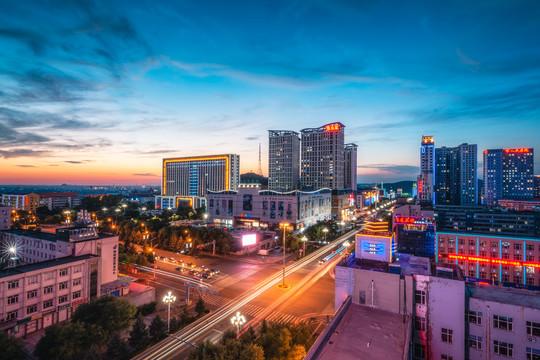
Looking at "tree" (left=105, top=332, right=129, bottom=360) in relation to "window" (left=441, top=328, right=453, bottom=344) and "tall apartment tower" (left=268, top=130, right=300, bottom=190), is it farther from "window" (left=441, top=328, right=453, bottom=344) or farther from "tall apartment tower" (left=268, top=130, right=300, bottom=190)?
Answer: "tall apartment tower" (left=268, top=130, right=300, bottom=190)

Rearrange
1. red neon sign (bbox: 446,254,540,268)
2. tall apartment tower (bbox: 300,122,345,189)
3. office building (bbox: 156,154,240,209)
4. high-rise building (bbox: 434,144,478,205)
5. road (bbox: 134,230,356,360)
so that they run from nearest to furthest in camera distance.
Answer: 1. road (bbox: 134,230,356,360)
2. red neon sign (bbox: 446,254,540,268)
3. tall apartment tower (bbox: 300,122,345,189)
4. high-rise building (bbox: 434,144,478,205)
5. office building (bbox: 156,154,240,209)

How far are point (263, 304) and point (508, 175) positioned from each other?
8143 inches

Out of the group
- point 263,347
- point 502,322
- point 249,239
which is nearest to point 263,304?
point 263,347

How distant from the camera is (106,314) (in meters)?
29.3

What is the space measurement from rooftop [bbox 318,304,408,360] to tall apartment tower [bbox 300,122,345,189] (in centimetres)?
12807

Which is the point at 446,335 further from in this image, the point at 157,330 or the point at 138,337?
the point at 138,337

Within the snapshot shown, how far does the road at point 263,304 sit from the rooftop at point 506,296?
17.9m

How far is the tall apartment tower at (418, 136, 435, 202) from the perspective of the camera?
580 ft

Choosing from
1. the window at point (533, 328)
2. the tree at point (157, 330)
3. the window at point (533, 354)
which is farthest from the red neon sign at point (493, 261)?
the tree at point (157, 330)

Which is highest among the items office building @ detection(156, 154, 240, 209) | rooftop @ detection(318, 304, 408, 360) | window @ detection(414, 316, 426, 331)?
office building @ detection(156, 154, 240, 209)

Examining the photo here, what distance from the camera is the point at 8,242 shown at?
5166 centimetres

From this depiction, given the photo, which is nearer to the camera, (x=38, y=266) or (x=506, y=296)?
(x=506, y=296)

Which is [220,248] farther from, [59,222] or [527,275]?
[59,222]

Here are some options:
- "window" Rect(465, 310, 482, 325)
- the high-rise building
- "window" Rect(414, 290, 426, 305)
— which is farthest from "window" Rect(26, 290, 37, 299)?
the high-rise building
